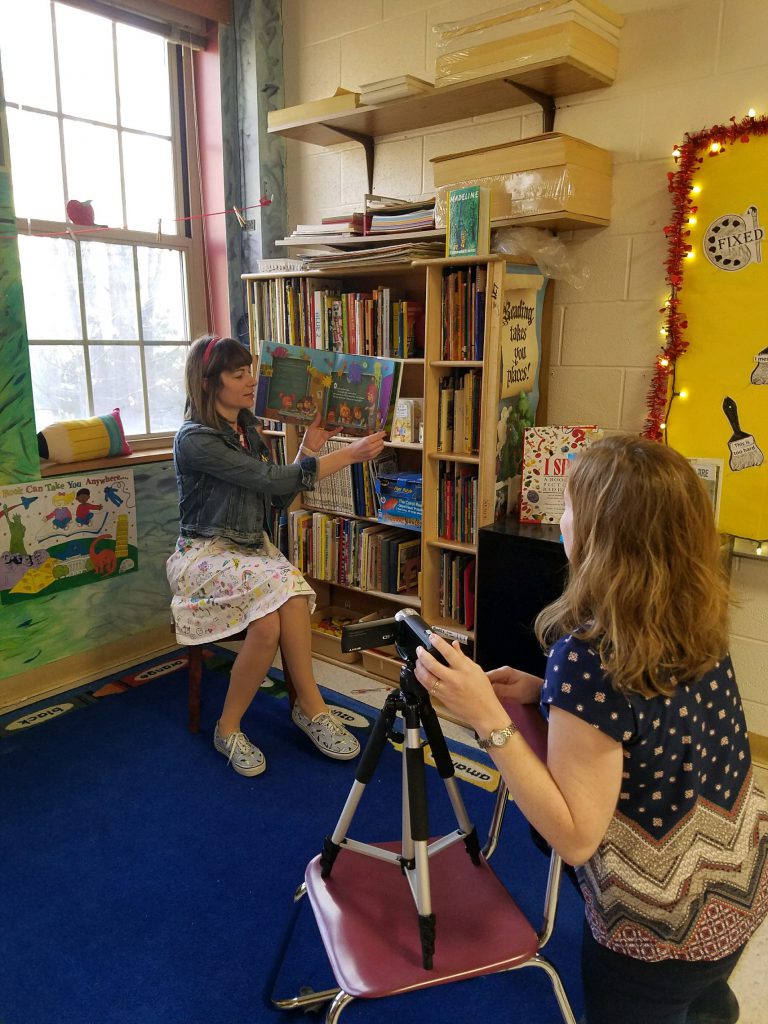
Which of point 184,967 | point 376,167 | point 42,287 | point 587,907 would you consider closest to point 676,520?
point 587,907

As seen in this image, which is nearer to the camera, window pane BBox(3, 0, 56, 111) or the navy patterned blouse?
the navy patterned blouse

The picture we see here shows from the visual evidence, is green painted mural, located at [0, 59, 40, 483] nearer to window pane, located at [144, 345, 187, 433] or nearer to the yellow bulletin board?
window pane, located at [144, 345, 187, 433]

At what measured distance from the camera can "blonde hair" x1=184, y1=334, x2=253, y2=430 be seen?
2412mm

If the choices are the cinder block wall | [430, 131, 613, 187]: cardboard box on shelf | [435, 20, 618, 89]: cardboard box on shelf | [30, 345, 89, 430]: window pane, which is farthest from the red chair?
[30, 345, 89, 430]: window pane

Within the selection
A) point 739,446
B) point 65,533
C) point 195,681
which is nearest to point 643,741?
point 739,446

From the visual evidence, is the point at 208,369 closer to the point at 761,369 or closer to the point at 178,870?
the point at 178,870

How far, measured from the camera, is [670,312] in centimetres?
227

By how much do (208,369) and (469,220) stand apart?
3.11 ft

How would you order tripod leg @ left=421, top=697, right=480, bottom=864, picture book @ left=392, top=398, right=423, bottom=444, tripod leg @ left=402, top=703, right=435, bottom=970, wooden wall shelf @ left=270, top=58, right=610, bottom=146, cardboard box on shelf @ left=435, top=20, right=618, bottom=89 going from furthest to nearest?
picture book @ left=392, top=398, right=423, bottom=444, wooden wall shelf @ left=270, top=58, right=610, bottom=146, cardboard box on shelf @ left=435, top=20, right=618, bottom=89, tripod leg @ left=421, top=697, right=480, bottom=864, tripod leg @ left=402, top=703, right=435, bottom=970

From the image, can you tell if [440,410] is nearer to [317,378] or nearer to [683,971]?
[317,378]

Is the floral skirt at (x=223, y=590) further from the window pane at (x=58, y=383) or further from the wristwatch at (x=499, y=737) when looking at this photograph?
the wristwatch at (x=499, y=737)

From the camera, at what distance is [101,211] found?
3039 millimetres

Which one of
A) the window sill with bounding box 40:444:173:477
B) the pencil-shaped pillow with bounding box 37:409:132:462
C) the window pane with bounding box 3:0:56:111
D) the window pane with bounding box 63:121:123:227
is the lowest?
the window sill with bounding box 40:444:173:477

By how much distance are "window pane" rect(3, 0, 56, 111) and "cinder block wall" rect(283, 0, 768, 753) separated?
1.11 metres
